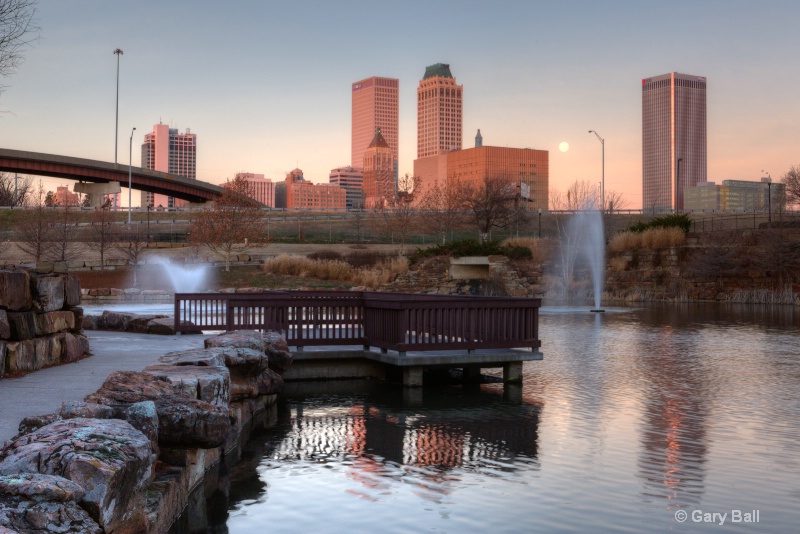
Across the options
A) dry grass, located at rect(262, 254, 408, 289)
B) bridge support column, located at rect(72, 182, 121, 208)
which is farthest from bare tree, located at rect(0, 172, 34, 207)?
dry grass, located at rect(262, 254, 408, 289)

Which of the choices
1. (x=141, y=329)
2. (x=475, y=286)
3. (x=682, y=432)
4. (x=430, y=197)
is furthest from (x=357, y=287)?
(x=430, y=197)

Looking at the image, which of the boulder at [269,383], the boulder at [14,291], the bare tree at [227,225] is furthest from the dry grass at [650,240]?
the boulder at [14,291]

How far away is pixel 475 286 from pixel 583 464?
37451mm

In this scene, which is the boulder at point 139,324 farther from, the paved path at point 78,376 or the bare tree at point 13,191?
the bare tree at point 13,191

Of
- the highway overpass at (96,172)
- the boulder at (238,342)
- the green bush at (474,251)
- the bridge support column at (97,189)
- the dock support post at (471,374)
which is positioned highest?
the highway overpass at (96,172)

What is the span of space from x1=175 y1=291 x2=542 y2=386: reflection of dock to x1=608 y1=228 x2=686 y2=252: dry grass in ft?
126

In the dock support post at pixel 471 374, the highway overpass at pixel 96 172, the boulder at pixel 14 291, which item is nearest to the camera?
the boulder at pixel 14 291

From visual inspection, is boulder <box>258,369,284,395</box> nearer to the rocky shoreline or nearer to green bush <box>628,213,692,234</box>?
the rocky shoreline

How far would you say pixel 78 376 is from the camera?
33.8 ft

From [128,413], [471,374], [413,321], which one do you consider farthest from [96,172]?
[128,413]

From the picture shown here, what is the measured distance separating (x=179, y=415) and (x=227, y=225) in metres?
48.8

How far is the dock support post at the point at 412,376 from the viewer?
15.1 metres

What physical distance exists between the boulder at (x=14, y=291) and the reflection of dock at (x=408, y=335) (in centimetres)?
421

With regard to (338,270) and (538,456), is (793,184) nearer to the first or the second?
(338,270)
